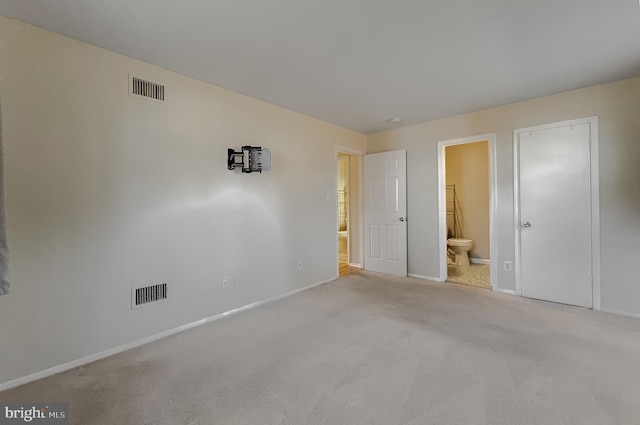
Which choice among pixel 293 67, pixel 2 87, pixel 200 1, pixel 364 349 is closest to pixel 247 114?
pixel 293 67

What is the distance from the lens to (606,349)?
2.16 meters

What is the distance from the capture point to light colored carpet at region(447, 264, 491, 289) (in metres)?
4.05

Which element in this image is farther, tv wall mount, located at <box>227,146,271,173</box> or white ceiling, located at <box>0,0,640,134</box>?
tv wall mount, located at <box>227,146,271,173</box>

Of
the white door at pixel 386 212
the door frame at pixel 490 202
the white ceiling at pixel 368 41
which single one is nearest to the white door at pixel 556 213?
the door frame at pixel 490 202

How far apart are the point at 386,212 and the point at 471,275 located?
1708 millimetres

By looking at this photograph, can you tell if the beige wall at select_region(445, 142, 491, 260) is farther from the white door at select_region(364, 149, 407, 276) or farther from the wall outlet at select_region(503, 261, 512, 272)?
the white door at select_region(364, 149, 407, 276)

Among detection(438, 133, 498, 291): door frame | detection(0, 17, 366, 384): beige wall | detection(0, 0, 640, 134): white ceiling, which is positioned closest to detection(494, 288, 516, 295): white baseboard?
detection(438, 133, 498, 291): door frame

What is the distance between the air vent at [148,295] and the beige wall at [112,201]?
0.17 feet

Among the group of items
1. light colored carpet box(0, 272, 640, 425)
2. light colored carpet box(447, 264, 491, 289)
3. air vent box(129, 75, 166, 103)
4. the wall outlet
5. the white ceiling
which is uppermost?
the white ceiling

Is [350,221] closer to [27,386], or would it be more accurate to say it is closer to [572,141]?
[572,141]

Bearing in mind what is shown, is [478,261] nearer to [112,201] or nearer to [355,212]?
[355,212]

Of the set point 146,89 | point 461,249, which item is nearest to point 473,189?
point 461,249

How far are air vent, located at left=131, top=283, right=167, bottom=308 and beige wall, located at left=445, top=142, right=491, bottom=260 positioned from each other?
5348 millimetres

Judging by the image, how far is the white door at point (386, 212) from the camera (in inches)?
176
